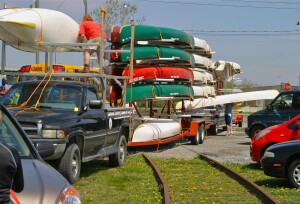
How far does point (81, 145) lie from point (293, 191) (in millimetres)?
4085

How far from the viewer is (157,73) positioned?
18094 mm

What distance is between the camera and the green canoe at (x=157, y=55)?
672 inches

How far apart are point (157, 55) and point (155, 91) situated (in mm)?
1180

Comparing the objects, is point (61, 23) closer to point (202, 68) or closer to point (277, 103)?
point (277, 103)

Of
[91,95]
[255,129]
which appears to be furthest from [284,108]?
[91,95]

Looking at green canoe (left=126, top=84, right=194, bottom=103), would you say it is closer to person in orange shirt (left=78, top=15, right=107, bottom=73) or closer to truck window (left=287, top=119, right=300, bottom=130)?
person in orange shirt (left=78, top=15, right=107, bottom=73)

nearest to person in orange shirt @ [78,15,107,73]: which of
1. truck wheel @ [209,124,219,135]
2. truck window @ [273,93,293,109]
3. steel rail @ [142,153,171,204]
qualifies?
steel rail @ [142,153,171,204]

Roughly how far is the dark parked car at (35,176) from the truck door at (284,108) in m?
14.4

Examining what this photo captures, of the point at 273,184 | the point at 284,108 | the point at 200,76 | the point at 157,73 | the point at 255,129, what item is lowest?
the point at 273,184

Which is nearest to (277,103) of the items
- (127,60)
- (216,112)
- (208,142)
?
(208,142)

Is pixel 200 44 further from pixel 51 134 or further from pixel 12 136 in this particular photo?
pixel 12 136

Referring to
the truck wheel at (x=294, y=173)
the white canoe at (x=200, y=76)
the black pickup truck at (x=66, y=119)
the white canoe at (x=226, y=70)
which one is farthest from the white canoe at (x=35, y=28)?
the white canoe at (x=226, y=70)

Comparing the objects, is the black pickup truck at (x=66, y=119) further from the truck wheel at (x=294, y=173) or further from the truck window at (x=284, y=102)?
the truck window at (x=284, y=102)

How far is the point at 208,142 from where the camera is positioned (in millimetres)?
22422
